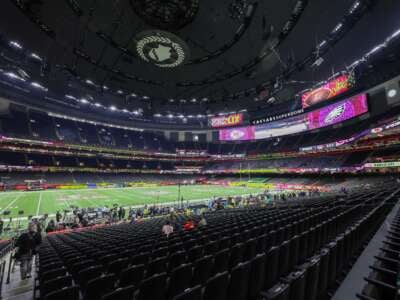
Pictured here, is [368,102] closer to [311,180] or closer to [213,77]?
[311,180]

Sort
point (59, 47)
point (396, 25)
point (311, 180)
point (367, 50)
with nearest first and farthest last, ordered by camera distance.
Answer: point (396, 25) < point (59, 47) < point (367, 50) < point (311, 180)

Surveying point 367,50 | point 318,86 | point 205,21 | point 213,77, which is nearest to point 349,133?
point 318,86

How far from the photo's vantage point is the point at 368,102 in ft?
115

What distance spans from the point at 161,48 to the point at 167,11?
11.5 feet

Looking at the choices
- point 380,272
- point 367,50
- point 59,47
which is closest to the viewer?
point 380,272

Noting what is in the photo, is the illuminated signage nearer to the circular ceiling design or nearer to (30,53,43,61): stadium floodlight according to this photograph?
the circular ceiling design

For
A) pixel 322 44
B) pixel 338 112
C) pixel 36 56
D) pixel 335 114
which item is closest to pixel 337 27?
pixel 322 44

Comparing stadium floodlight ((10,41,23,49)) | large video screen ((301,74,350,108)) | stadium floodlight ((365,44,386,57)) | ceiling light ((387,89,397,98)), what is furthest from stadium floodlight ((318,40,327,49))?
stadium floodlight ((10,41,23,49))

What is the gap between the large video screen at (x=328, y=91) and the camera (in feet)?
111

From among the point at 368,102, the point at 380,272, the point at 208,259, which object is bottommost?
the point at 208,259

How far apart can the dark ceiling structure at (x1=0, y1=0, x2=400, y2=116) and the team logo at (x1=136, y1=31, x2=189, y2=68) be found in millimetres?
102

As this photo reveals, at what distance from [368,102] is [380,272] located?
44.0 meters

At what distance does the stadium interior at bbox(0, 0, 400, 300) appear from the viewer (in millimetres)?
3389

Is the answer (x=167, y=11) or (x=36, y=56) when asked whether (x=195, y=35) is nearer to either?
(x=167, y=11)
